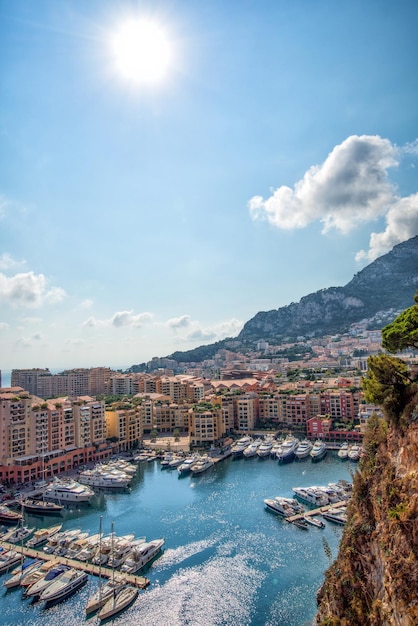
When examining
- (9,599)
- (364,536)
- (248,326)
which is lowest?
(9,599)

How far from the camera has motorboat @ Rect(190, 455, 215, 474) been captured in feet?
128

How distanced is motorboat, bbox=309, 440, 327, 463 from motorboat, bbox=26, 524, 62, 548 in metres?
25.3

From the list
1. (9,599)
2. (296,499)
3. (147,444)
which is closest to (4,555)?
(9,599)

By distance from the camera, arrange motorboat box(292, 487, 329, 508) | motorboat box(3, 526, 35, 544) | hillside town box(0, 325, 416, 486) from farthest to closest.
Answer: hillside town box(0, 325, 416, 486) < motorboat box(292, 487, 329, 508) < motorboat box(3, 526, 35, 544)

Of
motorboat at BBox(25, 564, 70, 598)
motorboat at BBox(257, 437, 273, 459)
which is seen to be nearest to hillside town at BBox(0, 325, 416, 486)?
motorboat at BBox(257, 437, 273, 459)

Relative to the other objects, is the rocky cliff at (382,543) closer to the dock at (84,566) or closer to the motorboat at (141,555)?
the dock at (84,566)

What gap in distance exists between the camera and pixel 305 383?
6544cm

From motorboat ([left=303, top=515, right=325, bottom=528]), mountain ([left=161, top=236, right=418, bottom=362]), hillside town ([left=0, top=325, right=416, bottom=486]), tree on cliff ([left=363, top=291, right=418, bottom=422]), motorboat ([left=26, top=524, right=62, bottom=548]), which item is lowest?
motorboat ([left=26, top=524, right=62, bottom=548])

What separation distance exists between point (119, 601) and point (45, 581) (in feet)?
14.1

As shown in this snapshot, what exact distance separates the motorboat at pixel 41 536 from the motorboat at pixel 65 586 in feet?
16.3

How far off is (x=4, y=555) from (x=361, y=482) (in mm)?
19387

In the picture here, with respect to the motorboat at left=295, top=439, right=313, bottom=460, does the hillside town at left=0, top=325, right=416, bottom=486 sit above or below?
above

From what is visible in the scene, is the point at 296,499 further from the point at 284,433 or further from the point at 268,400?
the point at 268,400

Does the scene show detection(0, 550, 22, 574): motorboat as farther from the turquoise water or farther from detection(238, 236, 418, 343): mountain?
detection(238, 236, 418, 343): mountain
